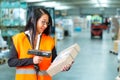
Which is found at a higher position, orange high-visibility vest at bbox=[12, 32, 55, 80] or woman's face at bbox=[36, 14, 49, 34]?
woman's face at bbox=[36, 14, 49, 34]

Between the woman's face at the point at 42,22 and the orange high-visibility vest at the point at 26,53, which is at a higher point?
the woman's face at the point at 42,22

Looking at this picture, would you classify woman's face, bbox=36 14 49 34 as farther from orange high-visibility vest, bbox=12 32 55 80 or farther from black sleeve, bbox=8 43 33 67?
black sleeve, bbox=8 43 33 67

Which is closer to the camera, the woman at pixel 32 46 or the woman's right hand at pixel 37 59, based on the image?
the woman's right hand at pixel 37 59

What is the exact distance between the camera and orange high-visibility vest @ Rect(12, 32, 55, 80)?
2.46 m

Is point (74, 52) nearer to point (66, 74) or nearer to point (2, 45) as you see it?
point (66, 74)

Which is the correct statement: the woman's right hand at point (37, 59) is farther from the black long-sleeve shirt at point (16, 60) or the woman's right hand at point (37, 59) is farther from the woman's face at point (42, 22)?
the woman's face at point (42, 22)

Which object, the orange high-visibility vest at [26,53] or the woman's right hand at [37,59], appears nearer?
the woman's right hand at [37,59]

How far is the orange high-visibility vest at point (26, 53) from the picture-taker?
246 centimetres

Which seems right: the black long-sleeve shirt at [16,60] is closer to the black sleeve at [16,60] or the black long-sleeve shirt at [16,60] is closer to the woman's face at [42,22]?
the black sleeve at [16,60]

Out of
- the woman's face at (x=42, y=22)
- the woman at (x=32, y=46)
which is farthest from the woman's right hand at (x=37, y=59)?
the woman's face at (x=42, y=22)

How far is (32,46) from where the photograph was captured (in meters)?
2.45

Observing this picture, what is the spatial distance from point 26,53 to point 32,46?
0.24ft

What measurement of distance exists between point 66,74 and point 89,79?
0.91 m

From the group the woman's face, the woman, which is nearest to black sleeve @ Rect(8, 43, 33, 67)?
the woman
